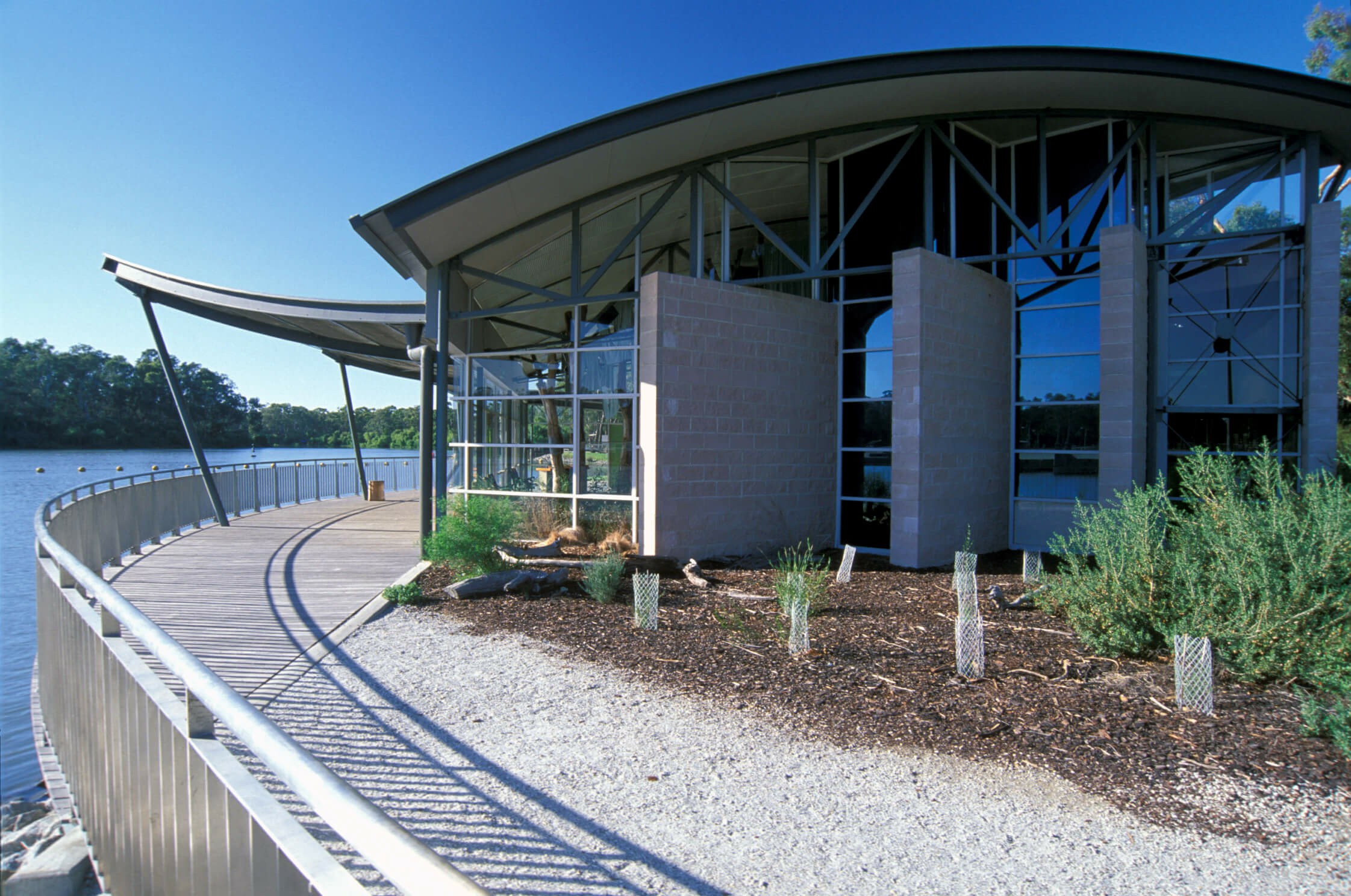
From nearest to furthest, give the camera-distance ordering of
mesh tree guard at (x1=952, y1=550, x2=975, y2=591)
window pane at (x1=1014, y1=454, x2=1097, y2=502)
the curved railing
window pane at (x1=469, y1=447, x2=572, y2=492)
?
the curved railing, mesh tree guard at (x1=952, y1=550, x2=975, y2=591), window pane at (x1=1014, y1=454, x2=1097, y2=502), window pane at (x1=469, y1=447, x2=572, y2=492)

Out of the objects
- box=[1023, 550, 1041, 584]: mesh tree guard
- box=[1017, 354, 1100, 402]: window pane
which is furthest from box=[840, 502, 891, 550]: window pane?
box=[1017, 354, 1100, 402]: window pane

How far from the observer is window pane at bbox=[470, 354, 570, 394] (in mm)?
11375

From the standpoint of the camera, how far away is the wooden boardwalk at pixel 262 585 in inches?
233

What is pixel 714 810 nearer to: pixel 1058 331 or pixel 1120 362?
pixel 1120 362

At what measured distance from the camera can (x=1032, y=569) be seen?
8336 millimetres

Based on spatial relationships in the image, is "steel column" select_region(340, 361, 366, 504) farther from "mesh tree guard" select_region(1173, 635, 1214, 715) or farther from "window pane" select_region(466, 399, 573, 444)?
"mesh tree guard" select_region(1173, 635, 1214, 715)

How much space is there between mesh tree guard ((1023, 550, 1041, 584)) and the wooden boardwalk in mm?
6864

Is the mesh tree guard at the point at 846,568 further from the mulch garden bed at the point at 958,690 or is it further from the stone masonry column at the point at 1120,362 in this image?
the stone masonry column at the point at 1120,362

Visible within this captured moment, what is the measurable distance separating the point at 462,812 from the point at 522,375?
8.76 m

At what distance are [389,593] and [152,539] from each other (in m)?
6.70

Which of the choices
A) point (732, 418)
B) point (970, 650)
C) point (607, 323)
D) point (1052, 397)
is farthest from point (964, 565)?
point (607, 323)

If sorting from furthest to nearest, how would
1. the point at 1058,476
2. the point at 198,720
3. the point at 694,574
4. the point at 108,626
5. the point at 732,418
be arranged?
1. the point at 1058,476
2. the point at 732,418
3. the point at 694,574
4. the point at 108,626
5. the point at 198,720

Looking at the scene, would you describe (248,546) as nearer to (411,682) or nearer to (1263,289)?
(411,682)

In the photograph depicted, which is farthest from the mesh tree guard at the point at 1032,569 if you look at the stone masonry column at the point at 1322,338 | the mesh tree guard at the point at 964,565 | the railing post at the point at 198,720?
the railing post at the point at 198,720
